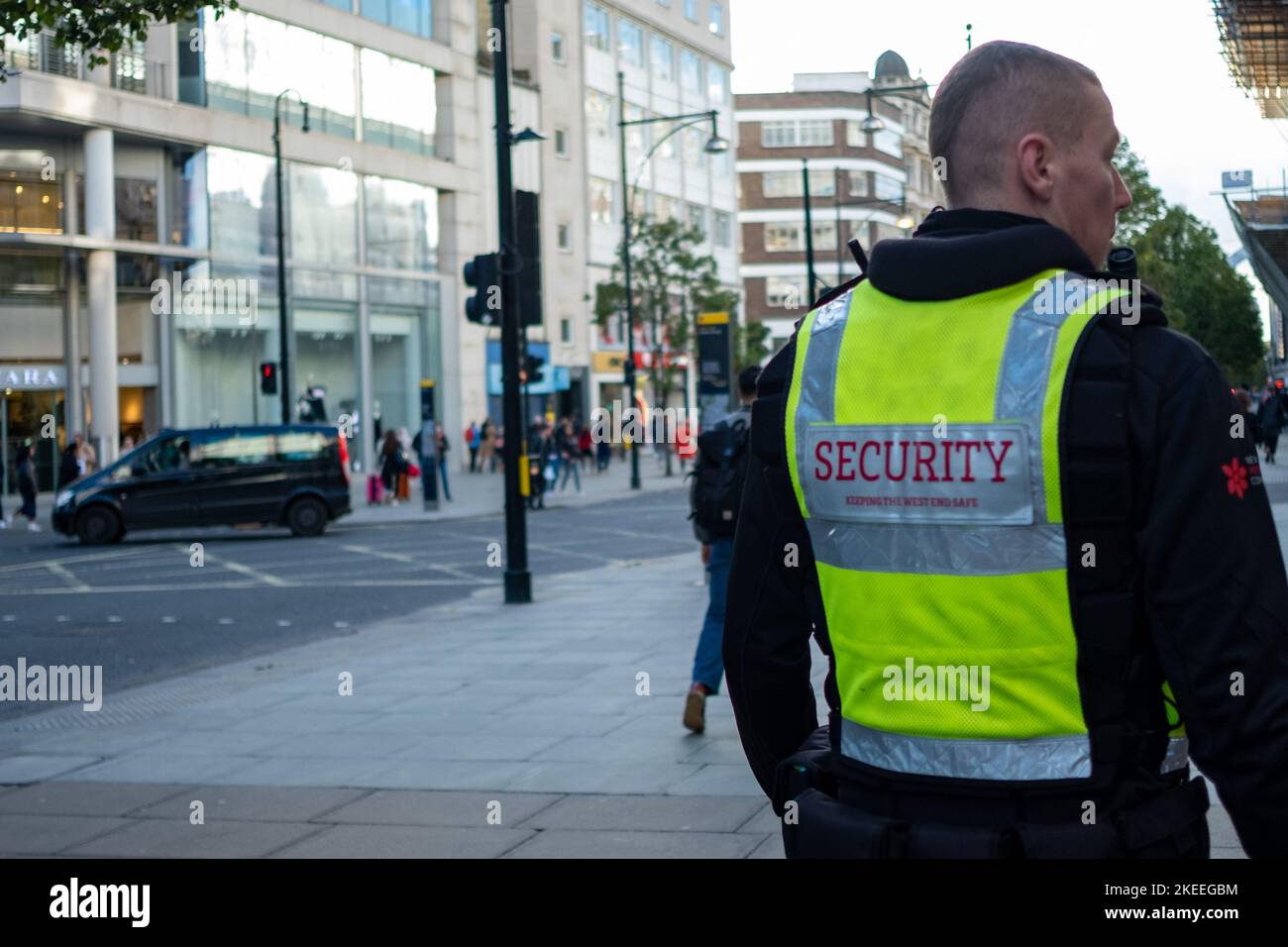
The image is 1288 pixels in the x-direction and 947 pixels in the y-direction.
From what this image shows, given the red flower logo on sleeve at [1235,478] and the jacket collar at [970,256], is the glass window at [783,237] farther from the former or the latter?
the red flower logo on sleeve at [1235,478]

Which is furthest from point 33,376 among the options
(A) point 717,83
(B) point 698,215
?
(A) point 717,83

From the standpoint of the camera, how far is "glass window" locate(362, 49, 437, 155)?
4450 centimetres

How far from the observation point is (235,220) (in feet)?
128

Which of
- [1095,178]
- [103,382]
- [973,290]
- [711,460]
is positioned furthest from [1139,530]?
[103,382]

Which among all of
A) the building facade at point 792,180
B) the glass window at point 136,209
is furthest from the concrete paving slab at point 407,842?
the building facade at point 792,180

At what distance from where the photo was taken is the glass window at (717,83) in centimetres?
6950

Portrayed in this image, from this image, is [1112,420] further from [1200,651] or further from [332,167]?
[332,167]

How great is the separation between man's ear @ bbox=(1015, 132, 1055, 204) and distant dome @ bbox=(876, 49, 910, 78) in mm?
100262

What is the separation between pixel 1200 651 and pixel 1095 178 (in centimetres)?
67

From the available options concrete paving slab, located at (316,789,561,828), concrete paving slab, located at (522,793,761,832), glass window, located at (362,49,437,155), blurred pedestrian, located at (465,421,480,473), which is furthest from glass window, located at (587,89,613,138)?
concrete paving slab, located at (522,793,761,832)

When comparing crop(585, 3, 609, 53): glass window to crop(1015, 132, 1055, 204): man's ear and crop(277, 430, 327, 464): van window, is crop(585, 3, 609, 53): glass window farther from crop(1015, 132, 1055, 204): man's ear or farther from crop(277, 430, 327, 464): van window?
crop(1015, 132, 1055, 204): man's ear
